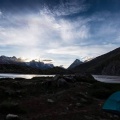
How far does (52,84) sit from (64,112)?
13.0 meters

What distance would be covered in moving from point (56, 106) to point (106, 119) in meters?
5.59

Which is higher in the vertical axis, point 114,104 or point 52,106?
point 114,104

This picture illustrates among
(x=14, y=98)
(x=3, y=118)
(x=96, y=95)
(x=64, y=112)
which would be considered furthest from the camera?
(x=96, y=95)

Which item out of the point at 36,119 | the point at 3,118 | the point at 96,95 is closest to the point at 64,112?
the point at 36,119

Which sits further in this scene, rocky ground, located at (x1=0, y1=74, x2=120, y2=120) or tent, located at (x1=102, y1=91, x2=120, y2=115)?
tent, located at (x1=102, y1=91, x2=120, y2=115)

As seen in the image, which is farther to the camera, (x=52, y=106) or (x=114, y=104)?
(x=52, y=106)

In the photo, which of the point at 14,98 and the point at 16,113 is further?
the point at 14,98

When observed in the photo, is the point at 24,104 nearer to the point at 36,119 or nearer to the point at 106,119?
the point at 36,119

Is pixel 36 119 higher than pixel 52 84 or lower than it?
lower

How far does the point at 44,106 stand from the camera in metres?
22.9

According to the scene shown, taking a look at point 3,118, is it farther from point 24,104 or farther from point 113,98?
point 113,98

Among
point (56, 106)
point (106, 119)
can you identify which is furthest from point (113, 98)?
point (56, 106)

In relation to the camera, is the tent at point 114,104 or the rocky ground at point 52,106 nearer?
the rocky ground at point 52,106

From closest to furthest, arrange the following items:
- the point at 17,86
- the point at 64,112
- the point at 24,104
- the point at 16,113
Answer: the point at 16,113, the point at 64,112, the point at 24,104, the point at 17,86
